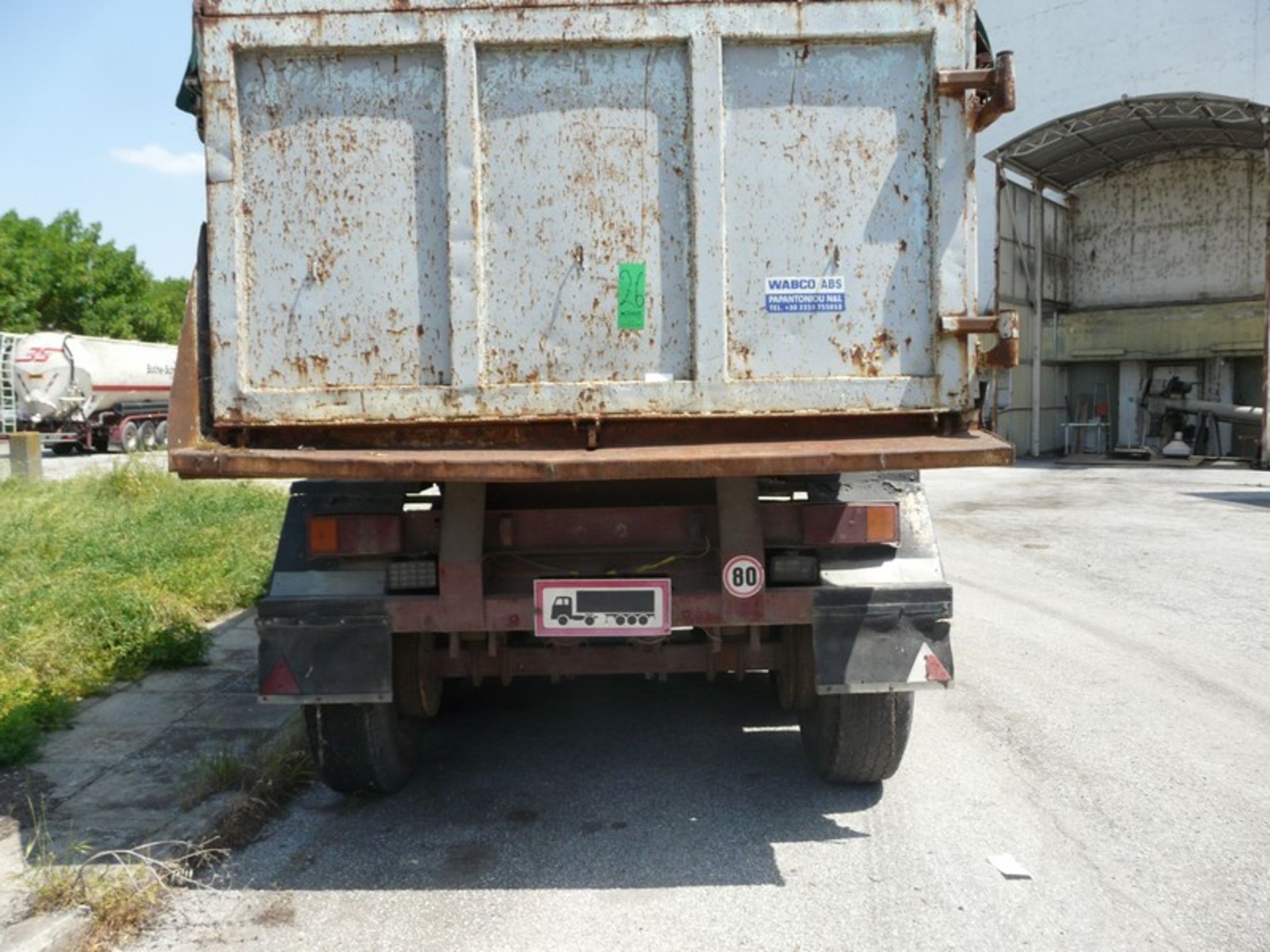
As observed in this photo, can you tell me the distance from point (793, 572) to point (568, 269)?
1.38 metres

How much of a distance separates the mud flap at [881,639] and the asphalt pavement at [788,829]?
0.63 metres

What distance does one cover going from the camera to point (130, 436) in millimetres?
31219

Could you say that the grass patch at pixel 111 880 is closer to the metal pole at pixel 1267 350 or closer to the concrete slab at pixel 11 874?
the concrete slab at pixel 11 874

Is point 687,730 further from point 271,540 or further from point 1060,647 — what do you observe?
point 271,540

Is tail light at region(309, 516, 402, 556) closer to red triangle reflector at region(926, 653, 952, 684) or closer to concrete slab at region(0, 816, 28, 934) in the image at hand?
concrete slab at region(0, 816, 28, 934)

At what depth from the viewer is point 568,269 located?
4059 mm

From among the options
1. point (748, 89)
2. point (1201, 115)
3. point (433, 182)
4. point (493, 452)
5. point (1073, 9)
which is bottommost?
point (493, 452)

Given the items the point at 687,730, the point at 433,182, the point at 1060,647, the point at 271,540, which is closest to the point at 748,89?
the point at 433,182

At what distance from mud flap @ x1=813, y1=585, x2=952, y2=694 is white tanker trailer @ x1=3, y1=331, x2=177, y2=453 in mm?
27845

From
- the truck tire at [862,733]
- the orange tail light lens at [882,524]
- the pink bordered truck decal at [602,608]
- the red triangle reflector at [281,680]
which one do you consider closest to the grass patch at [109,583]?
the red triangle reflector at [281,680]

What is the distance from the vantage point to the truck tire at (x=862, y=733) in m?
4.55

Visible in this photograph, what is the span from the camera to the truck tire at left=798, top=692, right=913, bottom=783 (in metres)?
4.55

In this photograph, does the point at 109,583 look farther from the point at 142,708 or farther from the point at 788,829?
the point at 788,829

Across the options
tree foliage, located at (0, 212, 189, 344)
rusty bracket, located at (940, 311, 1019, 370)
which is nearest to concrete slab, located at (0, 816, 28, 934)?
rusty bracket, located at (940, 311, 1019, 370)
